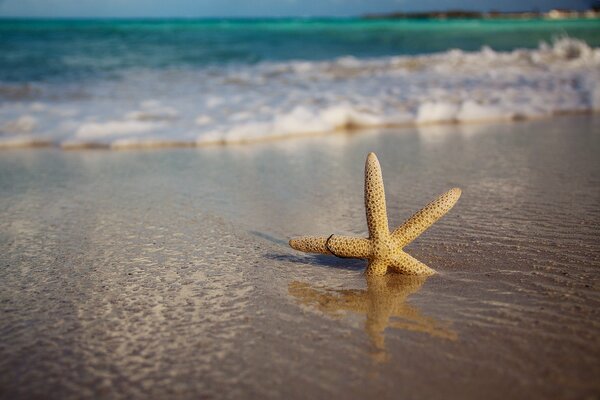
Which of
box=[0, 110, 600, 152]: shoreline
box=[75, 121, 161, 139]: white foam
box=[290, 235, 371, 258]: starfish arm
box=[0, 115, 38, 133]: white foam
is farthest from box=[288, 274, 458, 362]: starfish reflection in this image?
box=[0, 115, 38, 133]: white foam

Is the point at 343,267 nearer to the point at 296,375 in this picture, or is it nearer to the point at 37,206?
the point at 296,375

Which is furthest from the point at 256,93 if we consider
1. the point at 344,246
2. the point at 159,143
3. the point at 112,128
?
the point at 344,246

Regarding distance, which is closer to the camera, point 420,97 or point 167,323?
A: point 167,323

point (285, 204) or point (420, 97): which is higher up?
point (420, 97)

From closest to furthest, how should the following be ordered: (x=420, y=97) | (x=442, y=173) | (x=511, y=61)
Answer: (x=442, y=173)
(x=420, y=97)
(x=511, y=61)

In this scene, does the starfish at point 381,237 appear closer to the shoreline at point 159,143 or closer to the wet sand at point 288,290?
the wet sand at point 288,290

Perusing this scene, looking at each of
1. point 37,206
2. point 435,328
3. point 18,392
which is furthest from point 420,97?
point 18,392

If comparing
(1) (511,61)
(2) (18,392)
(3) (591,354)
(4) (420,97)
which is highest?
(1) (511,61)

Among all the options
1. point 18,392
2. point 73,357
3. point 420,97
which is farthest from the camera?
point 420,97

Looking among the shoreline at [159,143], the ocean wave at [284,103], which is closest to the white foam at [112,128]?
the ocean wave at [284,103]
